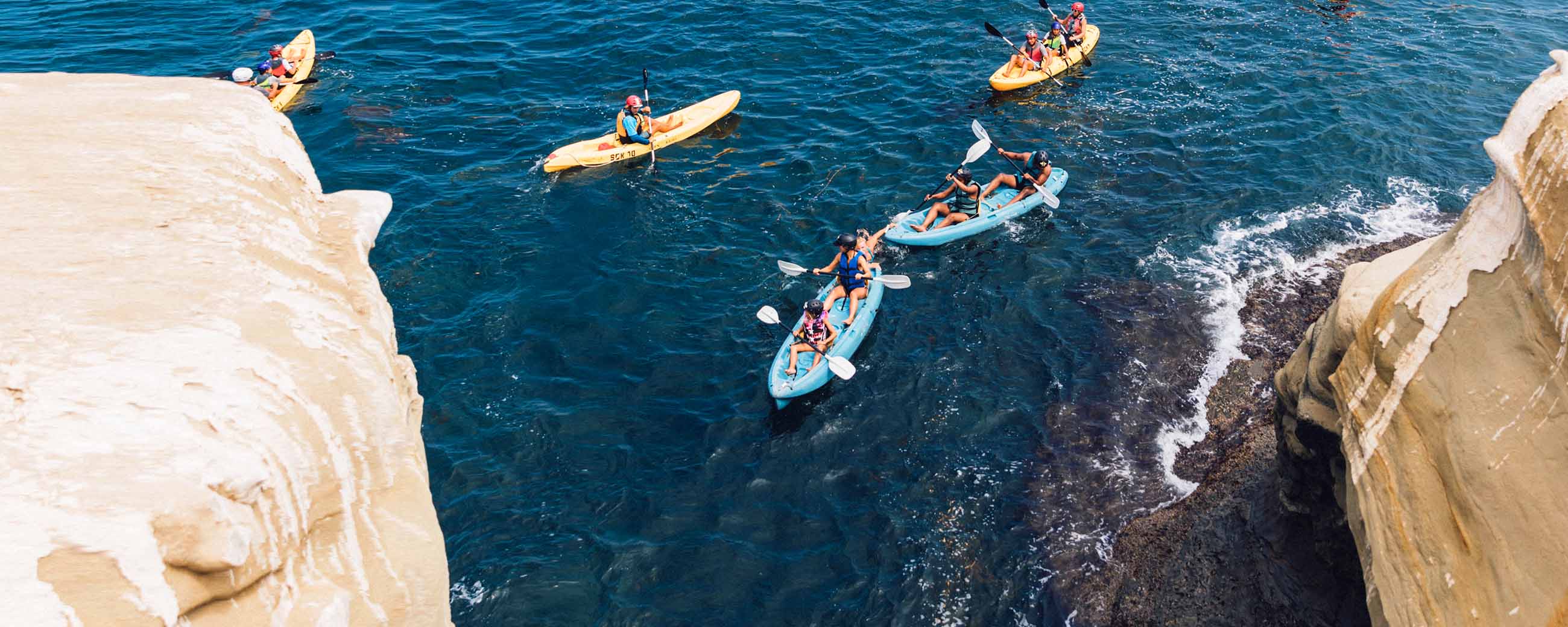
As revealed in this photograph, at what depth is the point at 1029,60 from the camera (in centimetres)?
2303

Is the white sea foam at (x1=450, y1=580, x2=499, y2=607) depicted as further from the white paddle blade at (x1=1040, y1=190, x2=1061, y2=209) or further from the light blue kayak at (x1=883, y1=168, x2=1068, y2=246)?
the white paddle blade at (x1=1040, y1=190, x2=1061, y2=209)

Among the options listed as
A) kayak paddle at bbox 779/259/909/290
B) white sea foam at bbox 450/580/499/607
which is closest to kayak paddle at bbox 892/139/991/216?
kayak paddle at bbox 779/259/909/290

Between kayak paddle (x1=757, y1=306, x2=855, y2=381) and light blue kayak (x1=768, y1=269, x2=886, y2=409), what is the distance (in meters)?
0.16

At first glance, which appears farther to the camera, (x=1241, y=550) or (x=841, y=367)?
(x=841, y=367)

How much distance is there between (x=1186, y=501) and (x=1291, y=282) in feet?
22.1

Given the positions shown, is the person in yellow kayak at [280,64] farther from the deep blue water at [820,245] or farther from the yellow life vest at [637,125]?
the yellow life vest at [637,125]

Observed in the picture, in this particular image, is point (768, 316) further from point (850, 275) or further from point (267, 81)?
point (267, 81)

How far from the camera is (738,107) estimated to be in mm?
22344

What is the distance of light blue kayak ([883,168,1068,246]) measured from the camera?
698 inches

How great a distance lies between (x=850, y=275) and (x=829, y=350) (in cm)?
170

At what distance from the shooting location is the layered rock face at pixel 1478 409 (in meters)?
6.40

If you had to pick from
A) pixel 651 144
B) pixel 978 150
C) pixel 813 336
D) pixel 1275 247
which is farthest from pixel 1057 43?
pixel 813 336

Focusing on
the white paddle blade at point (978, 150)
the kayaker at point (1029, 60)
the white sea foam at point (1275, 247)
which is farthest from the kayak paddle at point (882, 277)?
the kayaker at point (1029, 60)

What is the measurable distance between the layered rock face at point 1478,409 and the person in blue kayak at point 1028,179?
34.1 feet
